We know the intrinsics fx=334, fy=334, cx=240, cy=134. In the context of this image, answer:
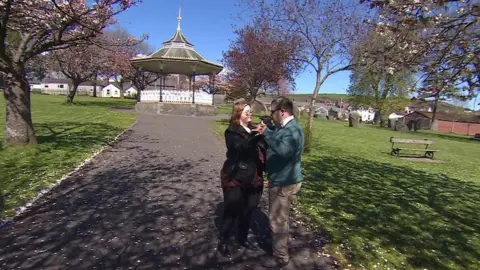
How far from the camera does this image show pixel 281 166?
3676mm

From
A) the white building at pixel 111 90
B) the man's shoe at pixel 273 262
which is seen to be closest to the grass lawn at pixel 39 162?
the man's shoe at pixel 273 262

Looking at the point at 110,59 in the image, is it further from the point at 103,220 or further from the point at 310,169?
the point at 103,220

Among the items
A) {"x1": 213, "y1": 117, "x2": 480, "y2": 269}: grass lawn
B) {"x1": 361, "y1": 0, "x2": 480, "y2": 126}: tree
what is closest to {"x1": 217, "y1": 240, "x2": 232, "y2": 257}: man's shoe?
{"x1": 213, "y1": 117, "x2": 480, "y2": 269}: grass lawn

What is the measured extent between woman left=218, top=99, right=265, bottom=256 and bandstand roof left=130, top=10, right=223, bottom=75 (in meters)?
21.5

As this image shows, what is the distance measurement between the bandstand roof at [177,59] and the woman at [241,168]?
21471mm

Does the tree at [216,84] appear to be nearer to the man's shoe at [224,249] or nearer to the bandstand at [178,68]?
Answer: the bandstand at [178,68]

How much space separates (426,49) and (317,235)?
10.8 ft

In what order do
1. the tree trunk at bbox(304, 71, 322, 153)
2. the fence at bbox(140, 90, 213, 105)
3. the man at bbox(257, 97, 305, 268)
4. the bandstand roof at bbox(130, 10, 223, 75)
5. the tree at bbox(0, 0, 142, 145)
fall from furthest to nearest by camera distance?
1. the fence at bbox(140, 90, 213, 105)
2. the bandstand roof at bbox(130, 10, 223, 75)
3. the tree trunk at bbox(304, 71, 322, 153)
4. the tree at bbox(0, 0, 142, 145)
5. the man at bbox(257, 97, 305, 268)

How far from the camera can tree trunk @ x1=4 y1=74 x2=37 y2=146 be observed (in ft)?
27.4

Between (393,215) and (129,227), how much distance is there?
4452 millimetres

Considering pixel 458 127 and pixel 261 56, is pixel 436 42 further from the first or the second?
pixel 458 127

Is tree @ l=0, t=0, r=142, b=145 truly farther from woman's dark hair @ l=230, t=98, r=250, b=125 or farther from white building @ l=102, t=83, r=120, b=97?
white building @ l=102, t=83, r=120, b=97

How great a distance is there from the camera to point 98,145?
395 inches

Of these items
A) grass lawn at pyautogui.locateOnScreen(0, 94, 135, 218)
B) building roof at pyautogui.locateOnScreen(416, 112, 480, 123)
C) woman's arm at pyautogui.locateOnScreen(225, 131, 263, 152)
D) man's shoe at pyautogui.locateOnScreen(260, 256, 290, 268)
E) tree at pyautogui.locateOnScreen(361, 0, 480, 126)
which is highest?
tree at pyautogui.locateOnScreen(361, 0, 480, 126)
